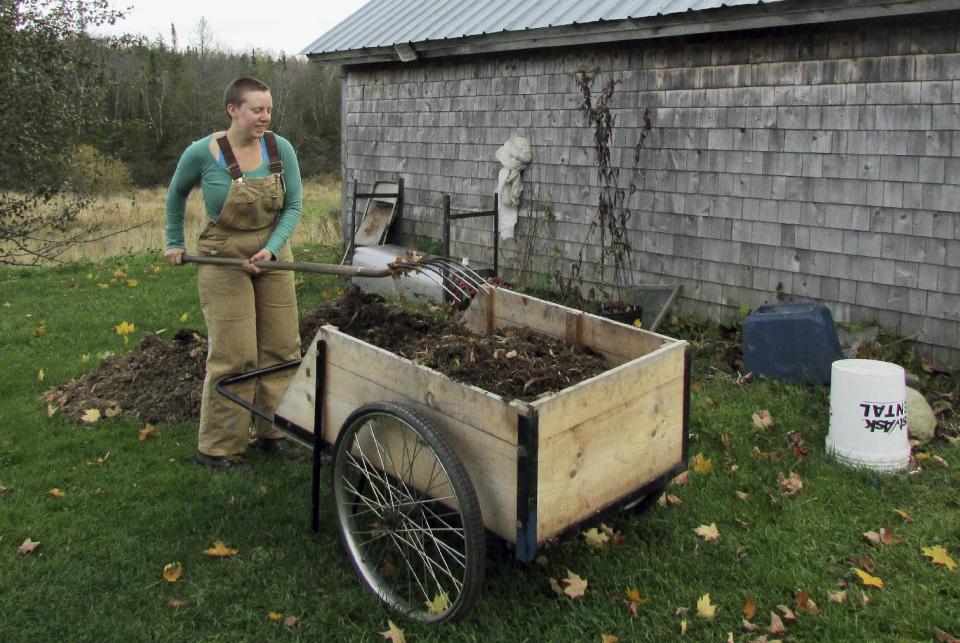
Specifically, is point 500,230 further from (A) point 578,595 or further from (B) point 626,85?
(A) point 578,595

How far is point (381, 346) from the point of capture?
421cm

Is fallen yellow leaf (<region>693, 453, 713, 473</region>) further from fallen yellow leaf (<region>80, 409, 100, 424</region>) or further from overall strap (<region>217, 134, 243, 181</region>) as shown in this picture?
fallen yellow leaf (<region>80, 409, 100, 424</region>)

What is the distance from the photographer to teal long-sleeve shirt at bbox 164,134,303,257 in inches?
169

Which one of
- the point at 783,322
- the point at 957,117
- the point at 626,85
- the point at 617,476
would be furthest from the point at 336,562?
the point at 626,85

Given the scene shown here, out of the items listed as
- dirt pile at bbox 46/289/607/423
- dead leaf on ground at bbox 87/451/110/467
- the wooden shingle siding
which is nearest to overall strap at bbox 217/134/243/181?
dirt pile at bbox 46/289/607/423

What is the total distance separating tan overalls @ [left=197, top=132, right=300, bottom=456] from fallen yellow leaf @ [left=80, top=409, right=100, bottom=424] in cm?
122

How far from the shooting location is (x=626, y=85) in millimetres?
7961

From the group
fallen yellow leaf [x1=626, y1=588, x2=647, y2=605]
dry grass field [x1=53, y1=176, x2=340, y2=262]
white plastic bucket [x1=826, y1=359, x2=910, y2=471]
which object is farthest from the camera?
dry grass field [x1=53, y1=176, x2=340, y2=262]

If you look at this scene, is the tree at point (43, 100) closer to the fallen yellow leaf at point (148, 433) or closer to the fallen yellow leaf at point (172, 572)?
the fallen yellow leaf at point (148, 433)

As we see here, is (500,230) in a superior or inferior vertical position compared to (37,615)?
superior

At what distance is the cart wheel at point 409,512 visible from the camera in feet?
9.75

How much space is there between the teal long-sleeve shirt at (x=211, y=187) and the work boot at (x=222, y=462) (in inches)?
46.5

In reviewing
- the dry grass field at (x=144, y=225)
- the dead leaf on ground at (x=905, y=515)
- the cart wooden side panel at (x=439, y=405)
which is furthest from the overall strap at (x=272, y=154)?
the dry grass field at (x=144, y=225)

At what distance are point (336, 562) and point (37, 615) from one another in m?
1.18
